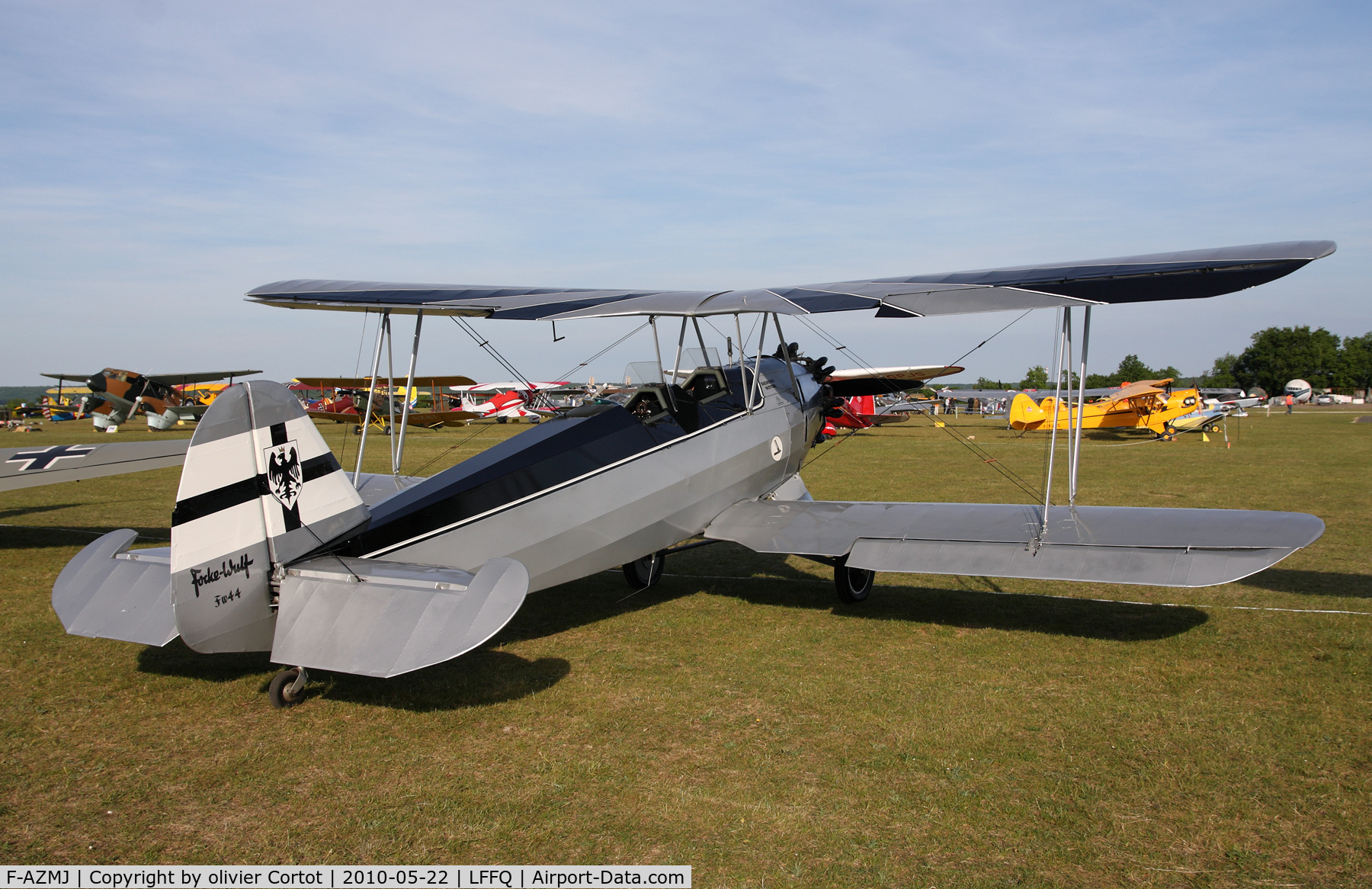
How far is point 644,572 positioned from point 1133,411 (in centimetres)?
2491

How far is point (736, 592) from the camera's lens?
753cm

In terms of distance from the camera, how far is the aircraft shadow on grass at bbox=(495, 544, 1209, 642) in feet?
20.2

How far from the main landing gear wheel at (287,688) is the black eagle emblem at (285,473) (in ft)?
3.05

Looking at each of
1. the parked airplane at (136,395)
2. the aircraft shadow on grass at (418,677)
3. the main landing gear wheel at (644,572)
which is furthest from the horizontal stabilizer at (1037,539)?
the parked airplane at (136,395)

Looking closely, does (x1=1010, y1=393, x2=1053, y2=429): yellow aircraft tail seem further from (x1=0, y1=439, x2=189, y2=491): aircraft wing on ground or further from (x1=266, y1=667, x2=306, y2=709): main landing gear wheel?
(x1=266, y1=667, x2=306, y2=709): main landing gear wheel

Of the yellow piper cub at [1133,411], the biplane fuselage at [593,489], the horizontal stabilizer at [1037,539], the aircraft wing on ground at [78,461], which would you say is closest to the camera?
the biplane fuselage at [593,489]

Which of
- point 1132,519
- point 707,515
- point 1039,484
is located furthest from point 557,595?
point 1039,484

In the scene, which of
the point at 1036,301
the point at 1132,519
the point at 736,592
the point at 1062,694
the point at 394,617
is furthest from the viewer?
the point at 736,592

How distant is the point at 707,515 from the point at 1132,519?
3.23m

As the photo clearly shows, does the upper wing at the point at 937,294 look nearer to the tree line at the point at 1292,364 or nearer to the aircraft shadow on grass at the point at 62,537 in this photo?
the aircraft shadow on grass at the point at 62,537

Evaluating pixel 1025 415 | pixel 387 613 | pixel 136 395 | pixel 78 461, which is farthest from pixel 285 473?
pixel 136 395

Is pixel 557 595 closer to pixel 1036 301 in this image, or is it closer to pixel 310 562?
pixel 310 562

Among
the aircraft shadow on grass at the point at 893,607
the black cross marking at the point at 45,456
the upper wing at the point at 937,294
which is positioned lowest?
the aircraft shadow on grass at the point at 893,607

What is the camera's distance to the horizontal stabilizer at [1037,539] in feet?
17.4
